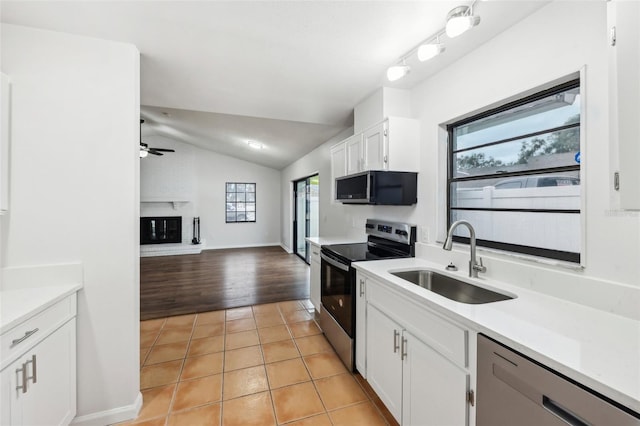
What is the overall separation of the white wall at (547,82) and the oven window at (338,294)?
2.56 feet

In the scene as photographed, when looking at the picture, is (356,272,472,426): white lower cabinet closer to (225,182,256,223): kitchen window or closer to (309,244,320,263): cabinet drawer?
(309,244,320,263): cabinet drawer

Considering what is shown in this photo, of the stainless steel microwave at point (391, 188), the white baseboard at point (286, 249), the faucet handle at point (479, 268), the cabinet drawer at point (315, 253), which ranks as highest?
the stainless steel microwave at point (391, 188)

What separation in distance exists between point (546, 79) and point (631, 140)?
0.85 m

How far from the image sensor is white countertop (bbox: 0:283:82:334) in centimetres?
117

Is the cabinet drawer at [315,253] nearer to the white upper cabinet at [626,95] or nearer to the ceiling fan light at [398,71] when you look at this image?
the ceiling fan light at [398,71]

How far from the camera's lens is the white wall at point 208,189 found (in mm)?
7383

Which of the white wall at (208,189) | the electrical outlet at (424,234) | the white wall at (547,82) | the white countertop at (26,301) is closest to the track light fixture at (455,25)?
the white wall at (547,82)

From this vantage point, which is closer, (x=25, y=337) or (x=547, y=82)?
(x=25, y=337)

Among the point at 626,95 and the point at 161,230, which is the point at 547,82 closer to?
the point at 626,95

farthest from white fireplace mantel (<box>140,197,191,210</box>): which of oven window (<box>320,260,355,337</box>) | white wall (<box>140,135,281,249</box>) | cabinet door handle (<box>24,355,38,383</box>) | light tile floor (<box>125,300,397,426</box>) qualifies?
cabinet door handle (<box>24,355,38,383</box>)

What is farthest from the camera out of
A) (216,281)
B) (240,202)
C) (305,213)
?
(240,202)

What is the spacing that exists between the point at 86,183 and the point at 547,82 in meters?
2.68

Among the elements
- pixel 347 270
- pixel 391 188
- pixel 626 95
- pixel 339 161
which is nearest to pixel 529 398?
pixel 626 95

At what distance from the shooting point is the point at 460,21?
128 centimetres
